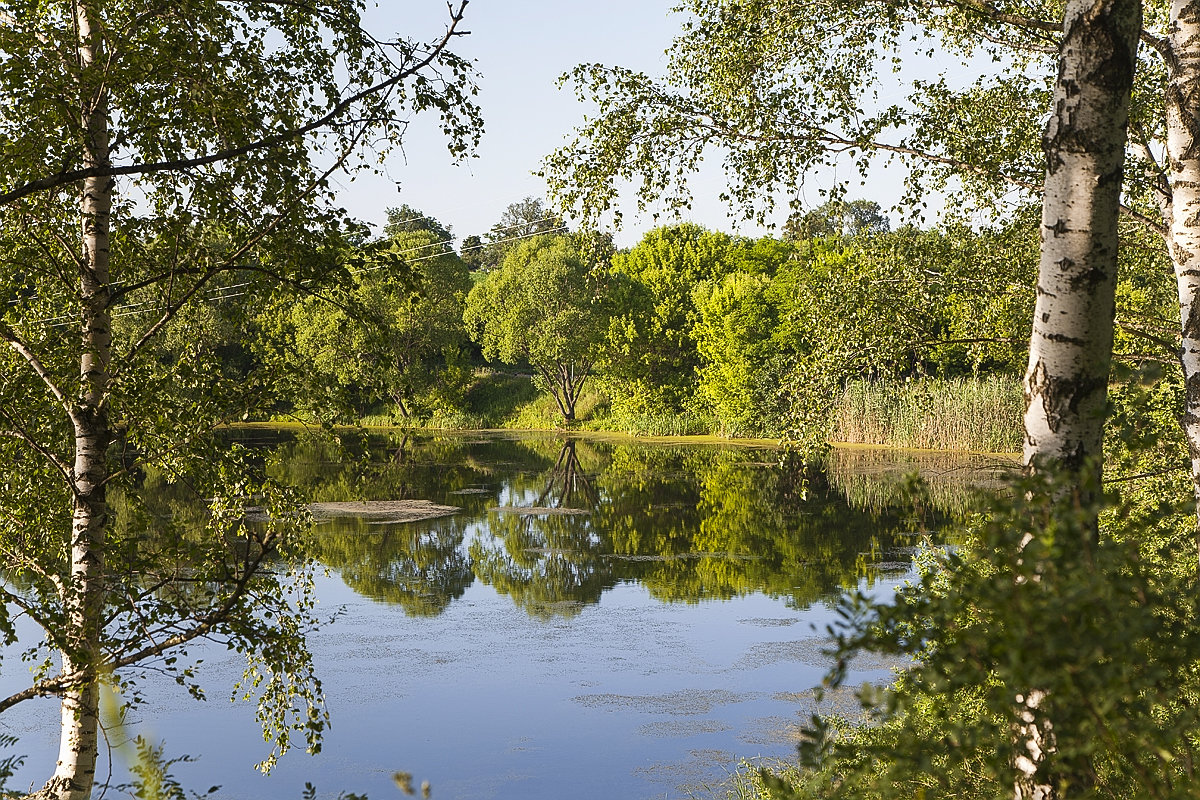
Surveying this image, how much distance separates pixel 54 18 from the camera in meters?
6.90

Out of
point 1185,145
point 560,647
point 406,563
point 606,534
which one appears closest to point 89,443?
point 1185,145

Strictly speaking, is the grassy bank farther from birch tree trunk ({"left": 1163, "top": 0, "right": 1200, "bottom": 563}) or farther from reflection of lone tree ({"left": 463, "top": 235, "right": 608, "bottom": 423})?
birch tree trunk ({"left": 1163, "top": 0, "right": 1200, "bottom": 563})

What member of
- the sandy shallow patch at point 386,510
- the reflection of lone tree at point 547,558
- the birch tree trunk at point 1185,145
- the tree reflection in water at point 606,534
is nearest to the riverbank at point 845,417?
the tree reflection in water at point 606,534

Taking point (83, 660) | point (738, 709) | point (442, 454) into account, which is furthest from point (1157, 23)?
point (442, 454)

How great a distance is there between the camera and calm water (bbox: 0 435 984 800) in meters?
9.75

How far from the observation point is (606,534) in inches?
813

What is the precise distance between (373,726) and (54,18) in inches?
268

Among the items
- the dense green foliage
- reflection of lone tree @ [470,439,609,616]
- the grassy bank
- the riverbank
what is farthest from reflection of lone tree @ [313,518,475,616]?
the dense green foliage

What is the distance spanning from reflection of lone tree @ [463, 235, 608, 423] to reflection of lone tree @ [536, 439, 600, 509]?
9629 mm

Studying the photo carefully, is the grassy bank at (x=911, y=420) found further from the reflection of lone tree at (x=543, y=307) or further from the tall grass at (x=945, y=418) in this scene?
the reflection of lone tree at (x=543, y=307)

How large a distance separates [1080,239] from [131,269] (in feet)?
18.3

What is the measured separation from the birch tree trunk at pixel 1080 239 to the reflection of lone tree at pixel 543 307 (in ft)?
128

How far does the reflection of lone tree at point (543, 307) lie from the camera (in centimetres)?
4331

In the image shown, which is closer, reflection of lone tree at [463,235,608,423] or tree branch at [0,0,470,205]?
tree branch at [0,0,470,205]
